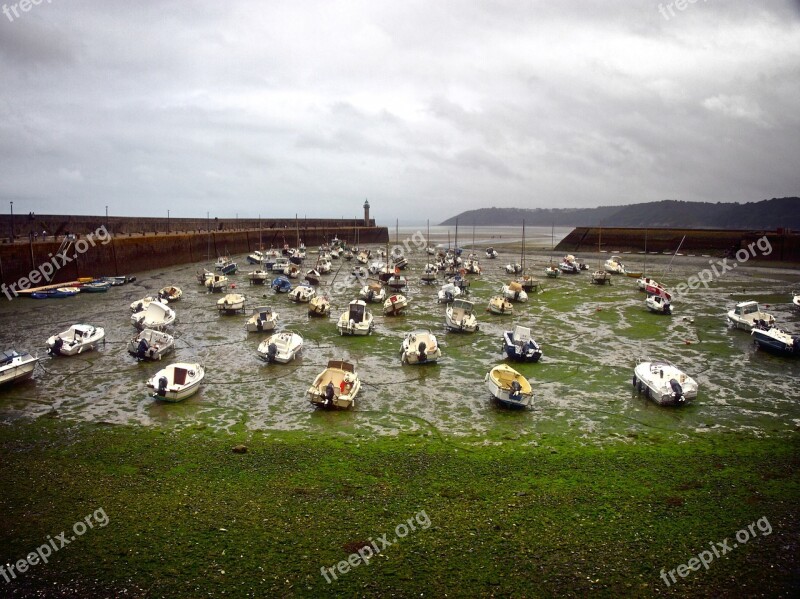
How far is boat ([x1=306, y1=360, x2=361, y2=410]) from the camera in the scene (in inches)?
705

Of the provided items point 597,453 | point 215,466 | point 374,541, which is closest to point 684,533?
point 597,453

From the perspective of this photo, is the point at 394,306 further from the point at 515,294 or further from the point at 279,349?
the point at 279,349

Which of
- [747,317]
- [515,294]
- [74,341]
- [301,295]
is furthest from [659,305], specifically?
[74,341]

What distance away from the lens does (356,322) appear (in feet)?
95.8

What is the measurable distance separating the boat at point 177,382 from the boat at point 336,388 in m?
4.38

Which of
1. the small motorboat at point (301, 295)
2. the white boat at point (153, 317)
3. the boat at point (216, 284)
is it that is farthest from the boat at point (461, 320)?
the boat at point (216, 284)

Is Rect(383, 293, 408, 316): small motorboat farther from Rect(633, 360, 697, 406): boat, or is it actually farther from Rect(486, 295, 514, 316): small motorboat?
Rect(633, 360, 697, 406): boat

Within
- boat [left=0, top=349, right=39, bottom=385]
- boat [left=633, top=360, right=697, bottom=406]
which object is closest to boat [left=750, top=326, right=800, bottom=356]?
boat [left=633, top=360, right=697, bottom=406]

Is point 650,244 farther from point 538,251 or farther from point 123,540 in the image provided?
point 123,540

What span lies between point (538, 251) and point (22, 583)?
86604 millimetres

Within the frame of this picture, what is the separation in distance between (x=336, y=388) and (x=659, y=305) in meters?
25.4

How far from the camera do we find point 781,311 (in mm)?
35469

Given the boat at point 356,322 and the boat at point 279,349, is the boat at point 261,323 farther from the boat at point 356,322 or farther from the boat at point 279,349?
the boat at point 279,349

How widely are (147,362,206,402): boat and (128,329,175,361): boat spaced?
15.8 feet
